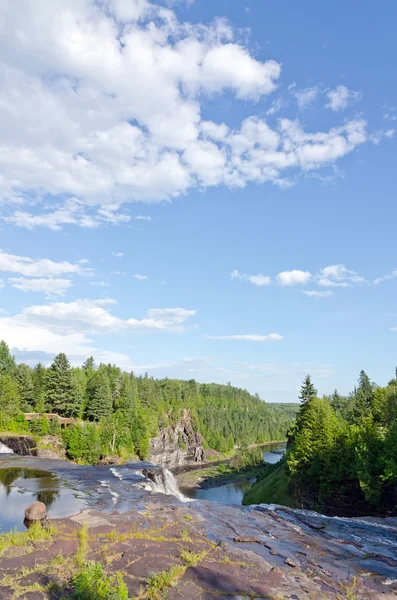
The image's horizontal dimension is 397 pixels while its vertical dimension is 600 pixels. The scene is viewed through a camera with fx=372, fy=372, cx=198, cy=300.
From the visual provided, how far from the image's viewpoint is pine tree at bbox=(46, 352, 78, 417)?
91.7 m

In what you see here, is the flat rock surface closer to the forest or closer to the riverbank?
the riverbank

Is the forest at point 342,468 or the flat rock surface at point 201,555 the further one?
the forest at point 342,468

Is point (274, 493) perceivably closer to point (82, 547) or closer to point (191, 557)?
point (191, 557)

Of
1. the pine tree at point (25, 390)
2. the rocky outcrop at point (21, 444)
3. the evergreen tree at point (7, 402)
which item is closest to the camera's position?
the rocky outcrop at point (21, 444)

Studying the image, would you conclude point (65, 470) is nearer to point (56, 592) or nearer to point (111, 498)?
point (111, 498)

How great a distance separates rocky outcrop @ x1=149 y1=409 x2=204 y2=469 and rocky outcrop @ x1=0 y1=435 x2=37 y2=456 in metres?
66.5

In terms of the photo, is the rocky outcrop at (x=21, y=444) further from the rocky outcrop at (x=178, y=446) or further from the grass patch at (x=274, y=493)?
the rocky outcrop at (x=178, y=446)

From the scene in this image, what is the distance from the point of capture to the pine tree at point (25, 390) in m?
94.1

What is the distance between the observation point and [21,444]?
69.7 m

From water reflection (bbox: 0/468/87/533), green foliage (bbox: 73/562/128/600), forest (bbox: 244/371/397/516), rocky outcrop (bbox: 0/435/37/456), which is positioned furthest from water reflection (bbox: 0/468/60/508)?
forest (bbox: 244/371/397/516)

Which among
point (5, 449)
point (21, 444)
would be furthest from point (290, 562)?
point (21, 444)

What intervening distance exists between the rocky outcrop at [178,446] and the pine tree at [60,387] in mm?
49225

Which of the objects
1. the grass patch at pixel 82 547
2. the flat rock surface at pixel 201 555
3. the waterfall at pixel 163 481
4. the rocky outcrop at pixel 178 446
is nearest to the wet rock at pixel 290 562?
the flat rock surface at pixel 201 555

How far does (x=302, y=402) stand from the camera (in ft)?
265
